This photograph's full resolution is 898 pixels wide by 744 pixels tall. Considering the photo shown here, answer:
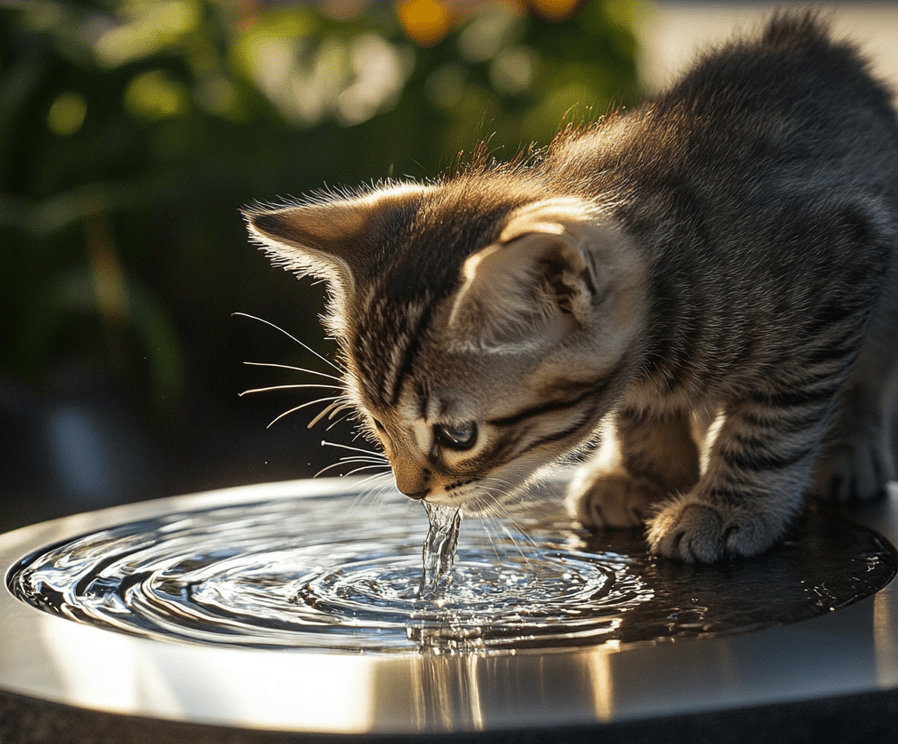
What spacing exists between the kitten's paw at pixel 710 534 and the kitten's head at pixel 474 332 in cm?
21

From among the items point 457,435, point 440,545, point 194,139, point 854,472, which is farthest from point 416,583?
point 194,139

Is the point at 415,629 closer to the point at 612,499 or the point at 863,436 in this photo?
the point at 612,499

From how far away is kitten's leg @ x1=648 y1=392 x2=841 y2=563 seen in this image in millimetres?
1766

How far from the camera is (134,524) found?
6.56 ft

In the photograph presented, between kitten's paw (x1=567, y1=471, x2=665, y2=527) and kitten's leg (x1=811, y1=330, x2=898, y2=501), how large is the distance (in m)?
0.34

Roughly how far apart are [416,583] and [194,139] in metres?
3.66

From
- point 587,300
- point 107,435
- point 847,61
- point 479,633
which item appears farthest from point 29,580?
point 107,435

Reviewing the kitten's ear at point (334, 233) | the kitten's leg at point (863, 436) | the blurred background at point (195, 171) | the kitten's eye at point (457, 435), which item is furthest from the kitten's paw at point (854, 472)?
the blurred background at point (195, 171)

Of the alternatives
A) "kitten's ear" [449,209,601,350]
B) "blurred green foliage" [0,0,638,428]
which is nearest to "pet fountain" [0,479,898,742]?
"kitten's ear" [449,209,601,350]

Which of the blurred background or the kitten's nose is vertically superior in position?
the blurred background

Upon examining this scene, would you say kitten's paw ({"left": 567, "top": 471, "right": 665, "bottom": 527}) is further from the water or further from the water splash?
the water splash

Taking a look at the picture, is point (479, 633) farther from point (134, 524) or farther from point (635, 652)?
point (134, 524)

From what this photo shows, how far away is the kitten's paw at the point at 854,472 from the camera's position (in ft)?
6.91

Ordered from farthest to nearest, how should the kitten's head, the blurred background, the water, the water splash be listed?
the blurred background < the water splash < the kitten's head < the water
